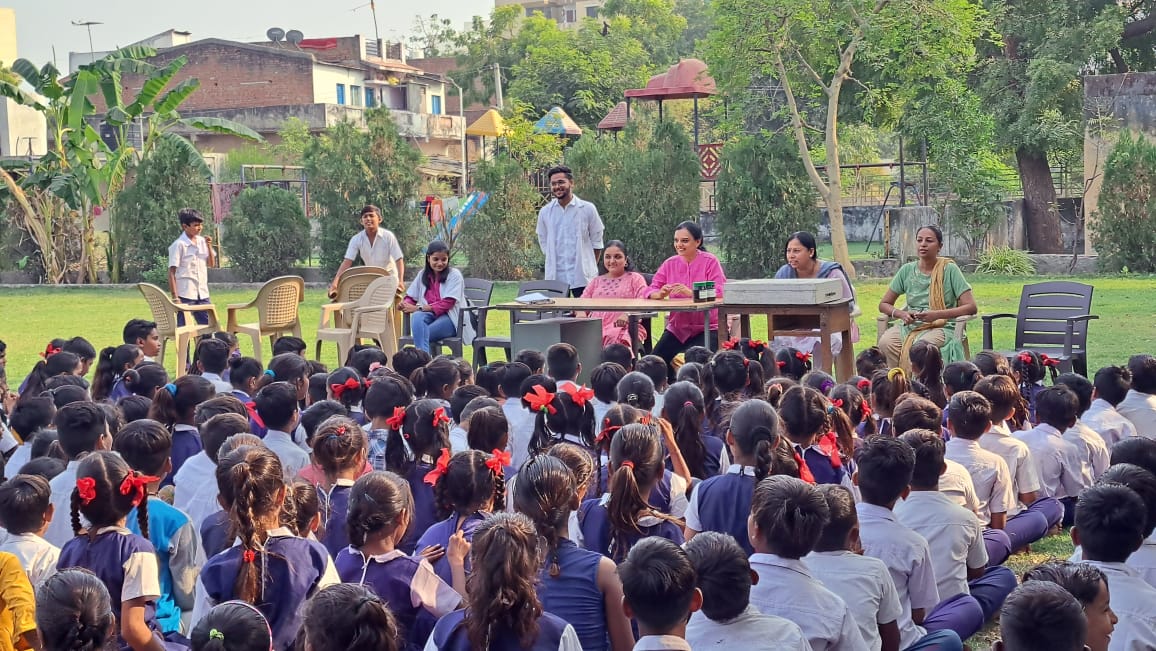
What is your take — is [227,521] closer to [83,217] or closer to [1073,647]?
[1073,647]

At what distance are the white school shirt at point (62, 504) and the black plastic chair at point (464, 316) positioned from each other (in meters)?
5.46

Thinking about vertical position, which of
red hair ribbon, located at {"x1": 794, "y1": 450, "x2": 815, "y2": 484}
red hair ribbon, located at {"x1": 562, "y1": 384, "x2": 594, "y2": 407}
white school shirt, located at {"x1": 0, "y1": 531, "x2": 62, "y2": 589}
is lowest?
white school shirt, located at {"x1": 0, "y1": 531, "x2": 62, "y2": 589}

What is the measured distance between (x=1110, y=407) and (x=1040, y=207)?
1739 centimetres

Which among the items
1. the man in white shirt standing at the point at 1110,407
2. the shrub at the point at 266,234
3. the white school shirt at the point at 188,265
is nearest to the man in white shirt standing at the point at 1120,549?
the man in white shirt standing at the point at 1110,407

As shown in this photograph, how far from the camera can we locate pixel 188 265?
11820mm

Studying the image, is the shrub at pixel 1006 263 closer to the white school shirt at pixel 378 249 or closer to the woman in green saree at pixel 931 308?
the white school shirt at pixel 378 249

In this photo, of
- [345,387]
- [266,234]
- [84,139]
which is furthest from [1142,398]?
[84,139]

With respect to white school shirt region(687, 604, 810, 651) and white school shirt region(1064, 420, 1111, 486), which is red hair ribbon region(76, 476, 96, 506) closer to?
white school shirt region(687, 604, 810, 651)

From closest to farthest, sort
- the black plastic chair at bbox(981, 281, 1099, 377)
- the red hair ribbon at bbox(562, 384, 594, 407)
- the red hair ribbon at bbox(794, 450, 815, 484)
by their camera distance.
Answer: the red hair ribbon at bbox(794, 450, 815, 484)
the red hair ribbon at bbox(562, 384, 594, 407)
the black plastic chair at bbox(981, 281, 1099, 377)

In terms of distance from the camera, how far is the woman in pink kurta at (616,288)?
32.1ft

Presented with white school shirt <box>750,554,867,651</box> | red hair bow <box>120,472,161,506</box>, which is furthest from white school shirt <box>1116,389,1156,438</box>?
red hair bow <box>120,472,161,506</box>

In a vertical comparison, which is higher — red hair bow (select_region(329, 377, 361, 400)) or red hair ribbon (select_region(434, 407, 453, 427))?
red hair ribbon (select_region(434, 407, 453, 427))

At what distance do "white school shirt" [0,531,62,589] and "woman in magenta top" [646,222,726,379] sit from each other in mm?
5664

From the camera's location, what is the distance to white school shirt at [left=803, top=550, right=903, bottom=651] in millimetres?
3568
